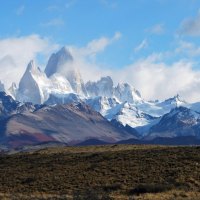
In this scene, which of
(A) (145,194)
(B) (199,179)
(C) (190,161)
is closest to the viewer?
(A) (145,194)

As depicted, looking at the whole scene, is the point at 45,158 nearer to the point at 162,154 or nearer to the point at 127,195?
the point at 162,154

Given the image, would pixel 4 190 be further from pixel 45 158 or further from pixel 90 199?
pixel 45 158

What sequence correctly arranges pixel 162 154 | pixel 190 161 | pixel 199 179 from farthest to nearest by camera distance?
pixel 162 154
pixel 190 161
pixel 199 179

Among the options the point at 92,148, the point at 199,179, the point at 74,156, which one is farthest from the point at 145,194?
the point at 92,148

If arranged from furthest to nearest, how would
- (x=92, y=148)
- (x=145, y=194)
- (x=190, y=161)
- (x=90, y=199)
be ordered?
1. (x=92, y=148)
2. (x=190, y=161)
3. (x=145, y=194)
4. (x=90, y=199)

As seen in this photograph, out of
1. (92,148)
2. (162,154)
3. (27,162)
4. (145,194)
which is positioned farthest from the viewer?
(92,148)

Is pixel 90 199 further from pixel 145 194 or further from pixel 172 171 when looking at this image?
pixel 172 171

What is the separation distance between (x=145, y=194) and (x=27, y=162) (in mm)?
31341

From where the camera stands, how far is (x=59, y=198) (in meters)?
46.0

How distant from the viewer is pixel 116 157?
7106 cm

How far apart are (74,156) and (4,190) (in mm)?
20268

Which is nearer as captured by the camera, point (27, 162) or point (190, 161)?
point (190, 161)

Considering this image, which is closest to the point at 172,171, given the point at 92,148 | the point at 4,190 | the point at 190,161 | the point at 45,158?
the point at 190,161

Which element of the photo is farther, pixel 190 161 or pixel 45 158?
pixel 45 158
